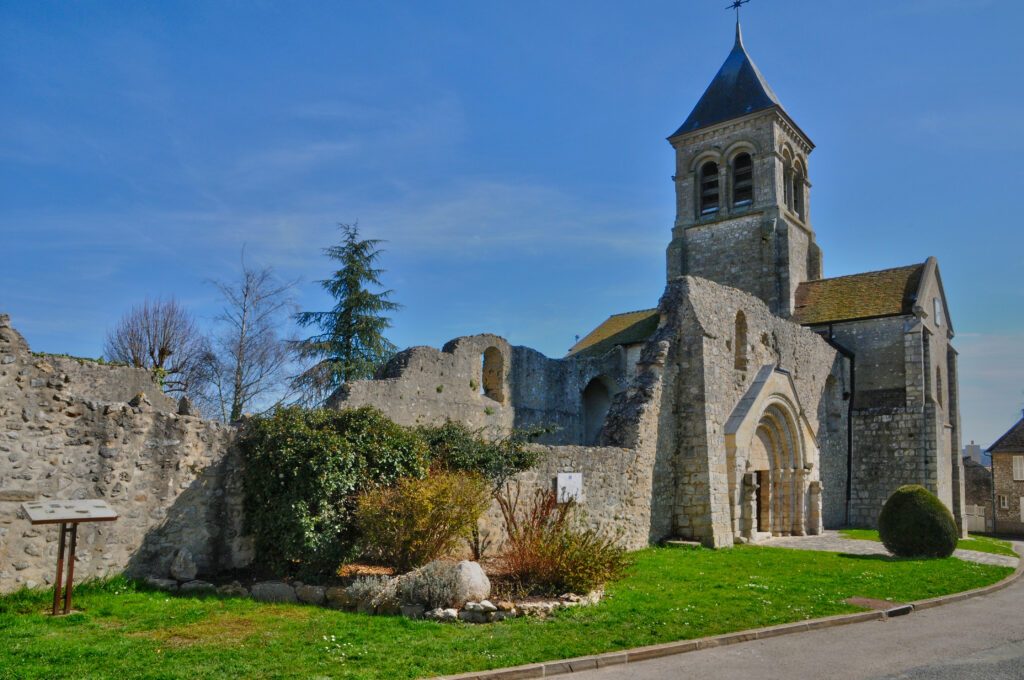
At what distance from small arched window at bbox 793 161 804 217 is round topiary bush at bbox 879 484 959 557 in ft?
62.4

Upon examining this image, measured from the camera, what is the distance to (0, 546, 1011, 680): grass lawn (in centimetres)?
585

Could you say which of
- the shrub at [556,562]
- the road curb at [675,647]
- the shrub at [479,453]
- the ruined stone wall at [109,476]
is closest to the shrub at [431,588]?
the shrub at [556,562]

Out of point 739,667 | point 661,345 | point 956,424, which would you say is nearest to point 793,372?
point 661,345

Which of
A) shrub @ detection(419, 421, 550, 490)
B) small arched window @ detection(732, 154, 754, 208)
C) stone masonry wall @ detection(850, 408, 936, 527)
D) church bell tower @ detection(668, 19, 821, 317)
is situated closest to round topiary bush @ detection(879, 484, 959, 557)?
shrub @ detection(419, 421, 550, 490)

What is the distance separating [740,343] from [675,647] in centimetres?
1186

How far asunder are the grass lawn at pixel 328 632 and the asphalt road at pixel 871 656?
420 mm

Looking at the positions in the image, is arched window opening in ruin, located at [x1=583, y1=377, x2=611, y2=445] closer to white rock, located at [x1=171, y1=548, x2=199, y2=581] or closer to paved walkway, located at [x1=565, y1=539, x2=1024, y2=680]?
paved walkway, located at [x1=565, y1=539, x2=1024, y2=680]

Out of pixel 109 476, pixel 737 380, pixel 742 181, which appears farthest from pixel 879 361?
pixel 109 476

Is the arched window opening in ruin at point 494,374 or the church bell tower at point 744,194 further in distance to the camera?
the church bell tower at point 744,194

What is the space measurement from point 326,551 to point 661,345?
8856mm

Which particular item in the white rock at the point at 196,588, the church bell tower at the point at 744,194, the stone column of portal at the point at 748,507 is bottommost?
the white rock at the point at 196,588

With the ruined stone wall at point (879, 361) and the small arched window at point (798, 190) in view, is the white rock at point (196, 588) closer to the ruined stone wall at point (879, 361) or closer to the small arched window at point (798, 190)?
the ruined stone wall at point (879, 361)

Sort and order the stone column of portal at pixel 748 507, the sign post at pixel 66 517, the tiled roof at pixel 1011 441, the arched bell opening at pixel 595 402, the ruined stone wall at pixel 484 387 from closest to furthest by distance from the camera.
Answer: the sign post at pixel 66 517
the ruined stone wall at pixel 484 387
the stone column of portal at pixel 748 507
the arched bell opening at pixel 595 402
the tiled roof at pixel 1011 441

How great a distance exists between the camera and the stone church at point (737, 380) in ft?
49.9
